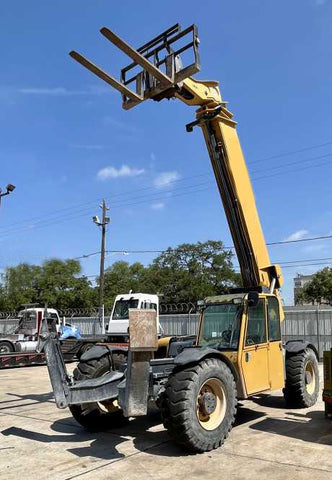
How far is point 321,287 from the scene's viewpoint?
74.1m

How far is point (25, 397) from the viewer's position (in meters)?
11.4

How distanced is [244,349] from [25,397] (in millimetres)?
6335

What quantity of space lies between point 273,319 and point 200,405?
2602mm

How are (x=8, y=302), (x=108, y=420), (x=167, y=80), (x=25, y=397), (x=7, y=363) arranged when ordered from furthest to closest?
(x=8, y=302), (x=7, y=363), (x=25, y=397), (x=108, y=420), (x=167, y=80)

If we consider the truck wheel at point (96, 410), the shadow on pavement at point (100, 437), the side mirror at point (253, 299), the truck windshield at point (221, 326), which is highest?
the side mirror at point (253, 299)

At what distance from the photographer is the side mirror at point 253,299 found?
7734 mm

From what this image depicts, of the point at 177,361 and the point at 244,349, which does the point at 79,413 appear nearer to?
the point at 177,361

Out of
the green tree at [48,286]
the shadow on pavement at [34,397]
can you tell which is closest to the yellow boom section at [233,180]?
the shadow on pavement at [34,397]

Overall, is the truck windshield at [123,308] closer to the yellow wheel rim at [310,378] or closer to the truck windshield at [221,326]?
the yellow wheel rim at [310,378]

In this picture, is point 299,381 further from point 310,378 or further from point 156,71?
point 156,71

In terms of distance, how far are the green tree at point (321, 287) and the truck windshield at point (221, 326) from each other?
69.6 m

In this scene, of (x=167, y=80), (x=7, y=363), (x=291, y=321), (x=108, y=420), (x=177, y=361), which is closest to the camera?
(x=177, y=361)

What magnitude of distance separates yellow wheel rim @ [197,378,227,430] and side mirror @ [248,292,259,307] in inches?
62.9

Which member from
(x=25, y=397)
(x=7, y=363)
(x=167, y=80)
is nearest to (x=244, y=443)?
(x=167, y=80)
